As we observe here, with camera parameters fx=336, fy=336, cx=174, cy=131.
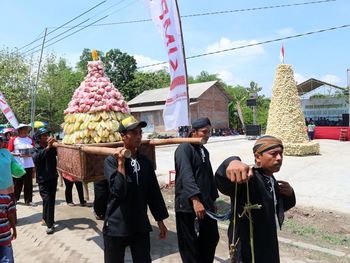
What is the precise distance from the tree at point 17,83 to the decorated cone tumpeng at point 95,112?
→ 20.6 m

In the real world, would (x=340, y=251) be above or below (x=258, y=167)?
below

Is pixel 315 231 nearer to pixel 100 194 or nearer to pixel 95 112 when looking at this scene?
pixel 100 194

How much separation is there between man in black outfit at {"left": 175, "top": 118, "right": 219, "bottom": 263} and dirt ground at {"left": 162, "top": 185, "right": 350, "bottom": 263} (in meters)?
1.54

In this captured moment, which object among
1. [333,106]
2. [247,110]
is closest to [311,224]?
[333,106]

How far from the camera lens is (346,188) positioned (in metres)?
8.66

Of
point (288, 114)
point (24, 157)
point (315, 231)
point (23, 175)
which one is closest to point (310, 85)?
point (288, 114)

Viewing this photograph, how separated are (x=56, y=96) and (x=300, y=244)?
27.7 m

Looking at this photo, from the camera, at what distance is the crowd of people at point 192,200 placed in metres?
2.22

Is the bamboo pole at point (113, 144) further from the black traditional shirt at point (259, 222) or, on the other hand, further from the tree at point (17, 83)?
the tree at point (17, 83)

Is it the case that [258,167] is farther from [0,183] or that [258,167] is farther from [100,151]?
[0,183]

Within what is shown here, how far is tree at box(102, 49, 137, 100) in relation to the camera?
161 ft

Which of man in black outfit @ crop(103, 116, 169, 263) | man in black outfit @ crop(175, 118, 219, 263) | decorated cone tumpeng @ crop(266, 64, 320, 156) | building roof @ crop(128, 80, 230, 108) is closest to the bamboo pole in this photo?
man in black outfit @ crop(103, 116, 169, 263)

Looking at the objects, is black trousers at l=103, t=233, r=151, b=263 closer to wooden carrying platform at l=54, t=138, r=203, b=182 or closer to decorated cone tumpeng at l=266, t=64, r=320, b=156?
wooden carrying platform at l=54, t=138, r=203, b=182

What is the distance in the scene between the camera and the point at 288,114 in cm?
1430
